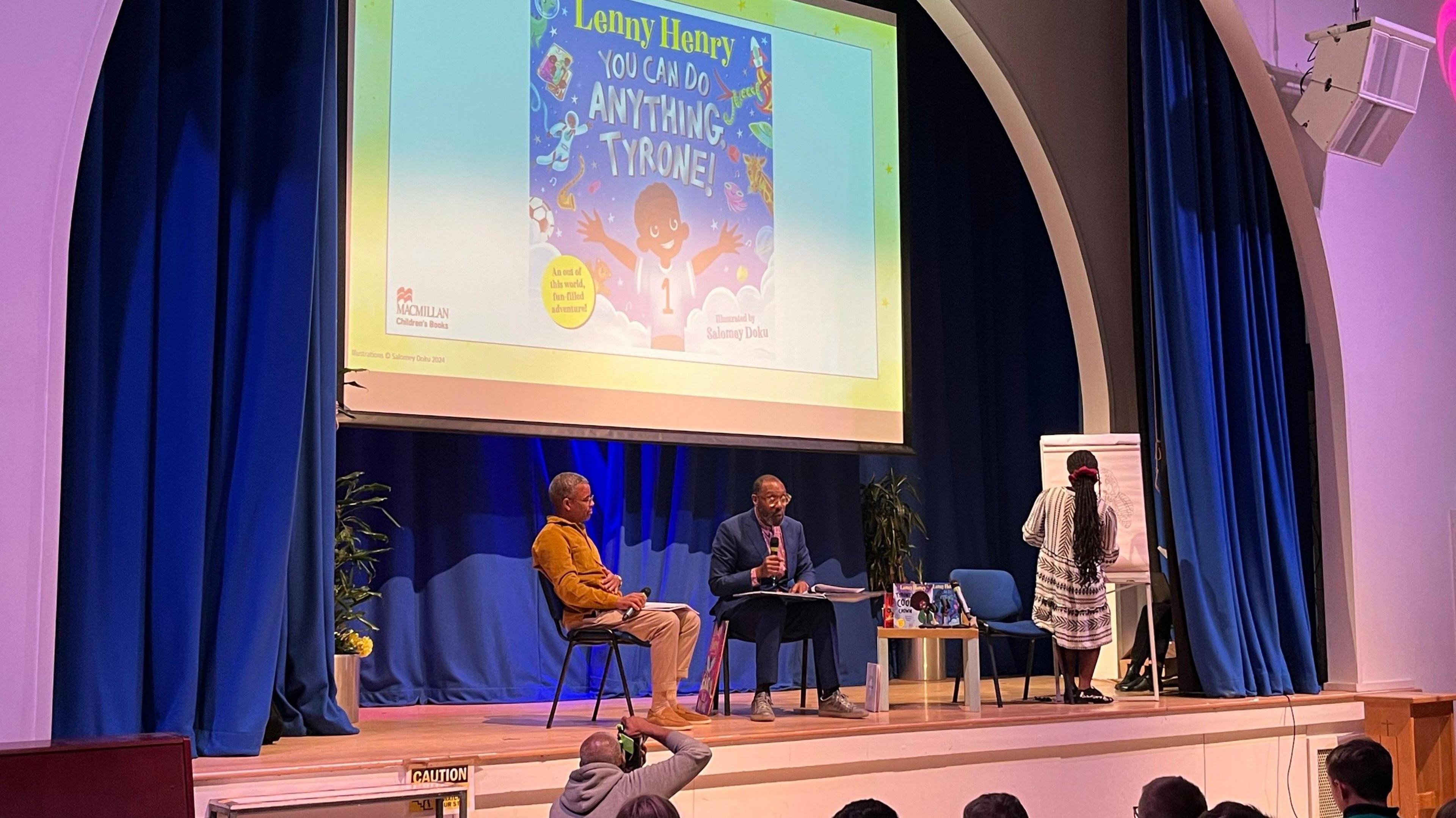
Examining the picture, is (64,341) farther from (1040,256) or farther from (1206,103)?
(1040,256)

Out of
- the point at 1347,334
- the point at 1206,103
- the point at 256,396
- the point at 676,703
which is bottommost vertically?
the point at 676,703

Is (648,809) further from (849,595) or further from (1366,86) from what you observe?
(1366,86)

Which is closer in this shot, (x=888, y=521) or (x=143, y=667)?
(x=143, y=667)

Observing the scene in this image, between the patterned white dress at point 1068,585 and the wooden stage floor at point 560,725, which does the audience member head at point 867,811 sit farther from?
the patterned white dress at point 1068,585

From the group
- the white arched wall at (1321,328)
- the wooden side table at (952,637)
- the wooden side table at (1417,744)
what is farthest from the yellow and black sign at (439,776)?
the white arched wall at (1321,328)

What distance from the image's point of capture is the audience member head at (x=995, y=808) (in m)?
2.71

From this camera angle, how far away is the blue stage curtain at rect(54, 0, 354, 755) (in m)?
4.11

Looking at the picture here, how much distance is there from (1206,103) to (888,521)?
8.56 ft

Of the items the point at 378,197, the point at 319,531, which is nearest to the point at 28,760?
the point at 319,531

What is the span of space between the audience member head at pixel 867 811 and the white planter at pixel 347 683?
10.1 feet

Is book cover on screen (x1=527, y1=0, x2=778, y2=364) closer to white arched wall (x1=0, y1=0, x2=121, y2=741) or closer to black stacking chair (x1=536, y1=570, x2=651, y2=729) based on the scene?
black stacking chair (x1=536, y1=570, x2=651, y2=729)

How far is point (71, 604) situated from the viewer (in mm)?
4012

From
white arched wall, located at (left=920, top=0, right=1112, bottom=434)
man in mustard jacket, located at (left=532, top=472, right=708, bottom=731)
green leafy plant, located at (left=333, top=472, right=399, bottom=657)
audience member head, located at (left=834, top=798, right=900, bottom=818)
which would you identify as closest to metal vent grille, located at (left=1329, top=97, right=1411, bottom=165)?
white arched wall, located at (left=920, top=0, right=1112, bottom=434)

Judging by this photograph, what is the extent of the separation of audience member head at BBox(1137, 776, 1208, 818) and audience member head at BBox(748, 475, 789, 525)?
2528 millimetres
